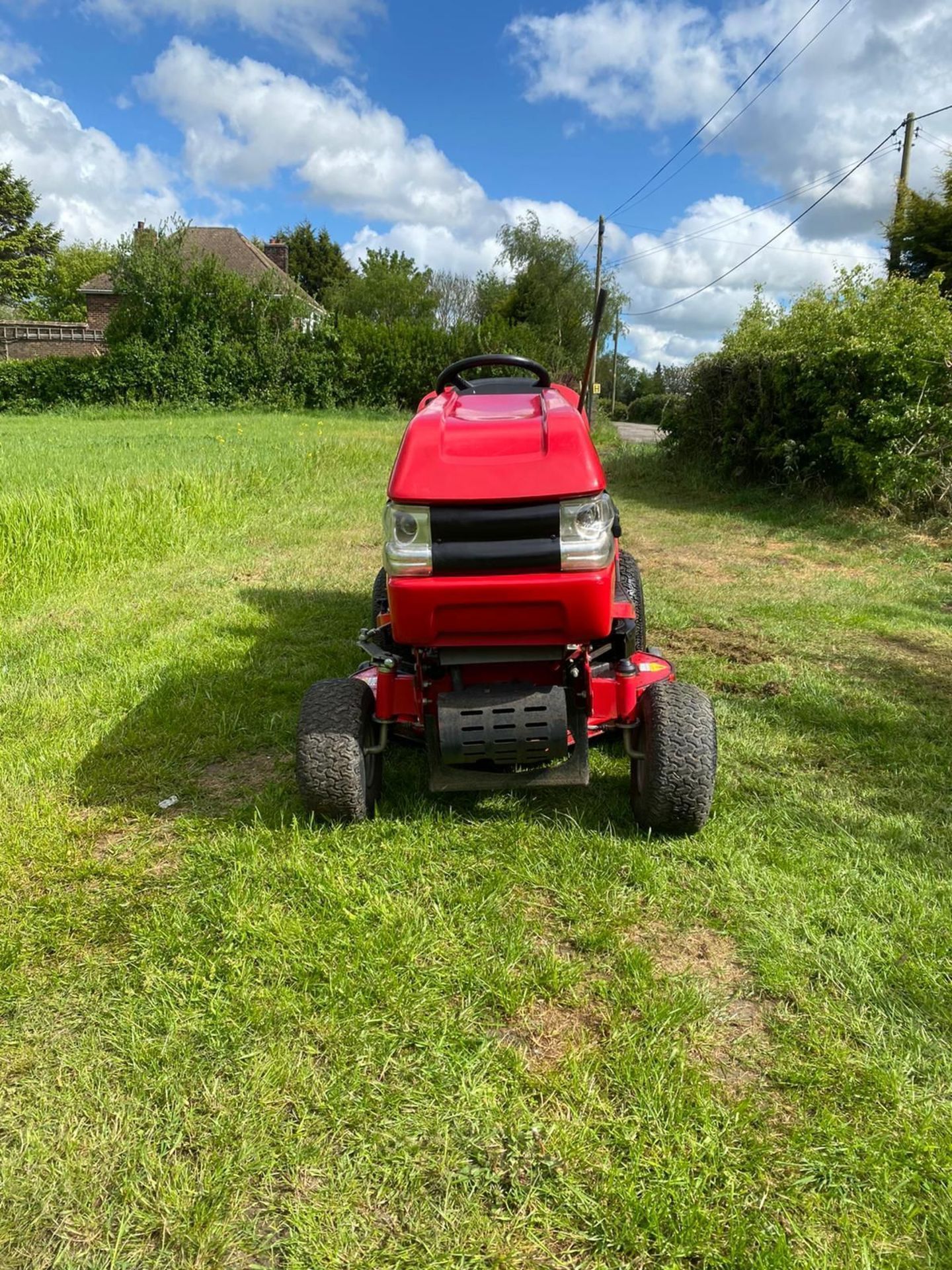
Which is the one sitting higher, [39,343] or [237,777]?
[39,343]

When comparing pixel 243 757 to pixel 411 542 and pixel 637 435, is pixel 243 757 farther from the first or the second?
pixel 637 435

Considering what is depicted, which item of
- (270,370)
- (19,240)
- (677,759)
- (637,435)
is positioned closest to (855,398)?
(677,759)

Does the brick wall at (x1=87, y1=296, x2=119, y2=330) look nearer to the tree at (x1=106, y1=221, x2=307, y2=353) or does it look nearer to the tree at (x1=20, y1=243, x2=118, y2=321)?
the tree at (x1=106, y1=221, x2=307, y2=353)

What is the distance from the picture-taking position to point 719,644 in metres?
4.70

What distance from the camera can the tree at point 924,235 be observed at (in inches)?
530

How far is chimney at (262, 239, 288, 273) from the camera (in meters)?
40.8

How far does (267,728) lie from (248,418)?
68.8 ft

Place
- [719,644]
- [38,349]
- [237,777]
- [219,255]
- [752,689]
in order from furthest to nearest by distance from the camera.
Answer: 1. [219,255]
2. [38,349]
3. [719,644]
4. [752,689]
5. [237,777]

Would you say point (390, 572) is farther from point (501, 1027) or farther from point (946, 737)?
point (946, 737)

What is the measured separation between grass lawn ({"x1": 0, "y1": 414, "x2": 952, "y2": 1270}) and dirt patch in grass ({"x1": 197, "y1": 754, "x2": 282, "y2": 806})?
2 cm

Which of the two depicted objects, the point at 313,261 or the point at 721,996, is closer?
the point at 721,996

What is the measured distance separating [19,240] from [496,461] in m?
55.0

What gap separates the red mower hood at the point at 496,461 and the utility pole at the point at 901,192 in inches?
545

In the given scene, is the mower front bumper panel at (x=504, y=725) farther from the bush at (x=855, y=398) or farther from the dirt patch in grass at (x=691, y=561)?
the bush at (x=855, y=398)
